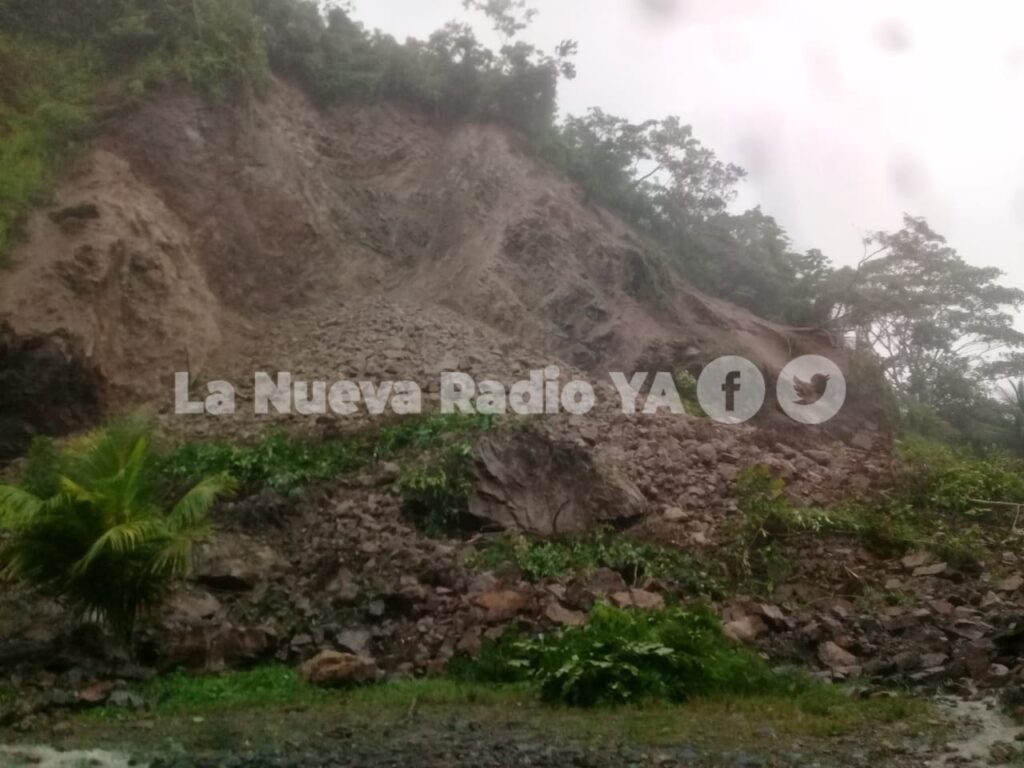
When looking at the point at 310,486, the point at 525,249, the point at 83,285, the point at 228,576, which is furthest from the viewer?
the point at 525,249

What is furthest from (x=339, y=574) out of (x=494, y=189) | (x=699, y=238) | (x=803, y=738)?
(x=699, y=238)

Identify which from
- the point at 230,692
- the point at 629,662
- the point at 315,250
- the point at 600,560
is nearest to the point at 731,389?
the point at 600,560

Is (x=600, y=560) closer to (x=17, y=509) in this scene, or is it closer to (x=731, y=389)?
(x=17, y=509)

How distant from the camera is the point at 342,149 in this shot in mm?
17734

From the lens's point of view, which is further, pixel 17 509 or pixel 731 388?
pixel 731 388

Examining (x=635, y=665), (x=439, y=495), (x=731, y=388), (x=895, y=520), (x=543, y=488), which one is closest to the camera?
(x=635, y=665)

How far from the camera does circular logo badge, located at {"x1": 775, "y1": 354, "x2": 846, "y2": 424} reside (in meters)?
15.8

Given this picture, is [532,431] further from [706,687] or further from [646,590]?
[706,687]

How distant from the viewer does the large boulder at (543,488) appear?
10.7 meters

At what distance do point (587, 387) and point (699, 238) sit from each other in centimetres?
816

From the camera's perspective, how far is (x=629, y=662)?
733 centimetres

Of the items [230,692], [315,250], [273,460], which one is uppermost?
[315,250]

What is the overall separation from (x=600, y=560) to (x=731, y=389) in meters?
6.28

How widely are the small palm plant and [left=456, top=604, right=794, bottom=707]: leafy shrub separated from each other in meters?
2.59
